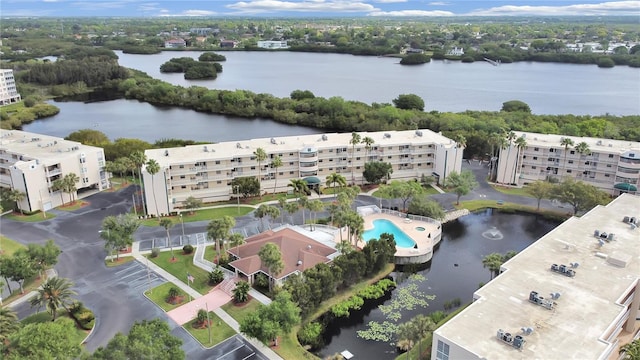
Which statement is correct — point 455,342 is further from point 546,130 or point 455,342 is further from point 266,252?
point 546,130

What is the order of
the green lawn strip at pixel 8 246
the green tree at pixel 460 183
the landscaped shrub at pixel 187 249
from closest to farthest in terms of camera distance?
the landscaped shrub at pixel 187 249 < the green lawn strip at pixel 8 246 < the green tree at pixel 460 183

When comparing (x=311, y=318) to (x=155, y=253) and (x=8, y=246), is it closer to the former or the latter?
(x=155, y=253)

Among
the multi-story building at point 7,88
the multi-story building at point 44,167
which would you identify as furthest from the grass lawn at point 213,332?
the multi-story building at point 7,88

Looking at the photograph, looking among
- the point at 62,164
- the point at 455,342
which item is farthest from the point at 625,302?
the point at 62,164

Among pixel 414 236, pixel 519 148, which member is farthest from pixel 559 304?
pixel 519 148

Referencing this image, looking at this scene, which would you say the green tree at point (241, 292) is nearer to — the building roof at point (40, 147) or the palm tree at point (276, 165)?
the palm tree at point (276, 165)

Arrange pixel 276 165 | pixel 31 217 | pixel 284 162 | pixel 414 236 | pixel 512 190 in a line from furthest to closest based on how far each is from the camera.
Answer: pixel 512 190 → pixel 284 162 → pixel 276 165 → pixel 31 217 → pixel 414 236

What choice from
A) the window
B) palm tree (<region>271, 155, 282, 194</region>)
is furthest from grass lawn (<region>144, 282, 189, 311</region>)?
palm tree (<region>271, 155, 282, 194</region>)
